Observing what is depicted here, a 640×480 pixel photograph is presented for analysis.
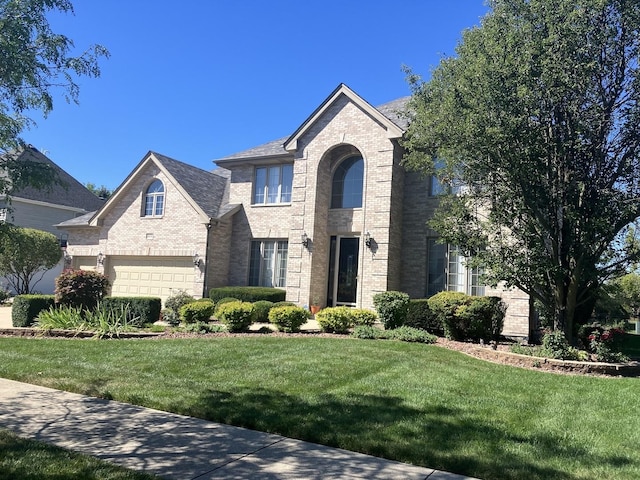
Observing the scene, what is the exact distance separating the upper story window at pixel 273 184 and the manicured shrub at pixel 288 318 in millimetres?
7947

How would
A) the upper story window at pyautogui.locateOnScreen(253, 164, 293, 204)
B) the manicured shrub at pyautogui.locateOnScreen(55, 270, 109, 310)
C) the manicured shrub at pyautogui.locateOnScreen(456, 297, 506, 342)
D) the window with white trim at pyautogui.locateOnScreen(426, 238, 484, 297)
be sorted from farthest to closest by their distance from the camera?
the upper story window at pyautogui.locateOnScreen(253, 164, 293, 204) → the window with white trim at pyautogui.locateOnScreen(426, 238, 484, 297) → the manicured shrub at pyautogui.locateOnScreen(55, 270, 109, 310) → the manicured shrub at pyautogui.locateOnScreen(456, 297, 506, 342)

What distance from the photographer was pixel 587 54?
10133mm

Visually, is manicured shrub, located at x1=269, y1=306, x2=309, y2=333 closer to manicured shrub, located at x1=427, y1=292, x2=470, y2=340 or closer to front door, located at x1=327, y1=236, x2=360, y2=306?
manicured shrub, located at x1=427, y1=292, x2=470, y2=340

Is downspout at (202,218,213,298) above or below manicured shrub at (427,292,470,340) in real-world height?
above

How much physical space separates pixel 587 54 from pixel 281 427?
961 cm

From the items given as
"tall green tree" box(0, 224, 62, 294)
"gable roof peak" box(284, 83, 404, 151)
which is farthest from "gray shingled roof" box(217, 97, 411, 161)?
"tall green tree" box(0, 224, 62, 294)

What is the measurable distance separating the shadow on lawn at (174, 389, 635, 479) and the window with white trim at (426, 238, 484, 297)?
1092 centimetres

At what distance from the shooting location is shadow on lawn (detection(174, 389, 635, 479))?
4633mm

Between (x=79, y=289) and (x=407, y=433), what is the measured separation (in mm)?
13350

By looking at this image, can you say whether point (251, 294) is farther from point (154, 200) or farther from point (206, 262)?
point (154, 200)

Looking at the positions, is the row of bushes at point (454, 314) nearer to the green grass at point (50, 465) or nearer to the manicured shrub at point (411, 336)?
the manicured shrub at point (411, 336)

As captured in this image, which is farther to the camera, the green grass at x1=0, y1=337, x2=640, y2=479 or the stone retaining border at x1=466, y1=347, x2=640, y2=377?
the stone retaining border at x1=466, y1=347, x2=640, y2=377

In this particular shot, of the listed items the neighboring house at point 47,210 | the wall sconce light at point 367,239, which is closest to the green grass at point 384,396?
the wall sconce light at point 367,239

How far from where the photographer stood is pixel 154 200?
22516 mm
